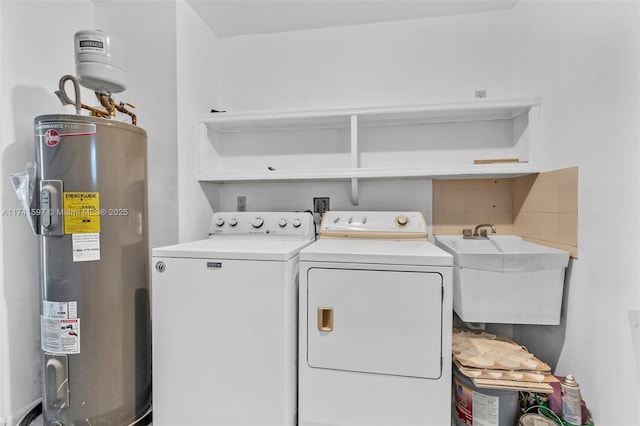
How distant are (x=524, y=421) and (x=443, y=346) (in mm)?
508

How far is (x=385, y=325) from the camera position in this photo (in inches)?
52.1

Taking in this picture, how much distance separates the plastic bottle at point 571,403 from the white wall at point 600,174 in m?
0.06

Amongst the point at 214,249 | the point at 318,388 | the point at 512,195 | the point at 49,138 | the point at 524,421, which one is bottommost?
the point at 524,421

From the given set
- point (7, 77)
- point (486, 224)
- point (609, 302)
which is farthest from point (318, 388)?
point (7, 77)

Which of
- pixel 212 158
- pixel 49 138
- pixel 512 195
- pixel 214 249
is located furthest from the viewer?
pixel 212 158

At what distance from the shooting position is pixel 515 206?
6.41ft

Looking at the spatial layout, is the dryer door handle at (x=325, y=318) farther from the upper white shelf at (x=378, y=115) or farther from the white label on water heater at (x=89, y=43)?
the white label on water heater at (x=89, y=43)

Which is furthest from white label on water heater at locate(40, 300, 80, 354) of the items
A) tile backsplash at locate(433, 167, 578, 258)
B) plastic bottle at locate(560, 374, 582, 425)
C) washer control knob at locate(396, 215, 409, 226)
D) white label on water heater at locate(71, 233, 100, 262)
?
plastic bottle at locate(560, 374, 582, 425)

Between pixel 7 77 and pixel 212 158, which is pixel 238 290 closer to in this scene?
pixel 212 158

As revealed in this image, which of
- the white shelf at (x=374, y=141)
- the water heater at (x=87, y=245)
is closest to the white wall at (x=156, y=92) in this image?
the white shelf at (x=374, y=141)

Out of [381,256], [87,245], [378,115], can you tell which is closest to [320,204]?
[378,115]

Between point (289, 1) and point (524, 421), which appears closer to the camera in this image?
point (524, 421)

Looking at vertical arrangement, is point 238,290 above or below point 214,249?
below

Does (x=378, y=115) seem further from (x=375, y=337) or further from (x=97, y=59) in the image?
(x=97, y=59)
